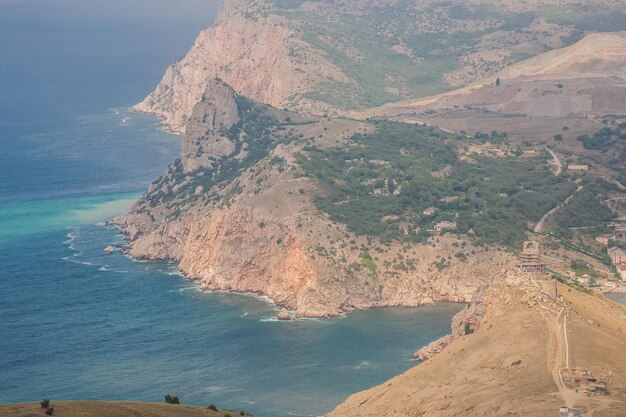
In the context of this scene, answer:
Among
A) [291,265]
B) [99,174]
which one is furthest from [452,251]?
[99,174]

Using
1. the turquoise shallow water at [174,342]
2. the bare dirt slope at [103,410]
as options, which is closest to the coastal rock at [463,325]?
the turquoise shallow water at [174,342]

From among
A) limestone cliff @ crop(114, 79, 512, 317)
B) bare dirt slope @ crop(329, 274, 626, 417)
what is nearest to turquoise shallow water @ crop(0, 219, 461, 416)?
limestone cliff @ crop(114, 79, 512, 317)

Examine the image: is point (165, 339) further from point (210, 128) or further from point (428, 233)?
point (210, 128)

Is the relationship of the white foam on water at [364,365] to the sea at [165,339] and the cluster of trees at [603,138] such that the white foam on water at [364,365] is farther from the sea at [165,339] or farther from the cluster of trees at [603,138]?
the cluster of trees at [603,138]

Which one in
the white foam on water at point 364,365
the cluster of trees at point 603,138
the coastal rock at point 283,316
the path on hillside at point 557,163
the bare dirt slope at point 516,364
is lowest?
the white foam on water at point 364,365

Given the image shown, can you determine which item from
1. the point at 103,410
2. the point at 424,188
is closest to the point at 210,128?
the point at 424,188
